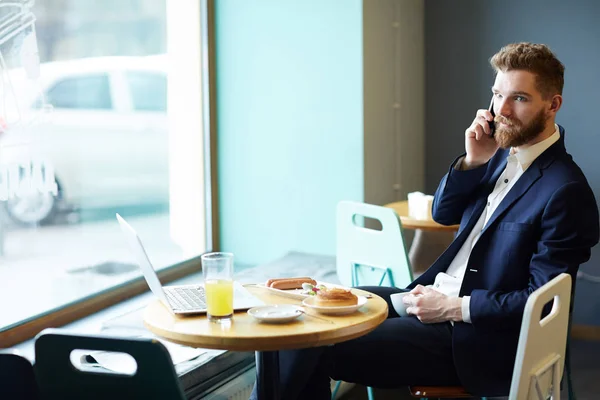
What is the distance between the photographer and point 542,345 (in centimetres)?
169

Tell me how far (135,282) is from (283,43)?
1.22 metres

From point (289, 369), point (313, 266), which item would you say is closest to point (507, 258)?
point (289, 369)

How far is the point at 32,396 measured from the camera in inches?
60.3

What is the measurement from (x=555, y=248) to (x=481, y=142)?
440mm

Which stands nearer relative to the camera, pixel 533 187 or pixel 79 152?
pixel 533 187

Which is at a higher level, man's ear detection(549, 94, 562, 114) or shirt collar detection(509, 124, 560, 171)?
man's ear detection(549, 94, 562, 114)

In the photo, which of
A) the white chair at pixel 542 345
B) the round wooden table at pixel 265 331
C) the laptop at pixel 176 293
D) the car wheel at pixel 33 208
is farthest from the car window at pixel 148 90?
the white chair at pixel 542 345

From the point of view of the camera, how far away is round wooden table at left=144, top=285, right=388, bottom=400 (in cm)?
154

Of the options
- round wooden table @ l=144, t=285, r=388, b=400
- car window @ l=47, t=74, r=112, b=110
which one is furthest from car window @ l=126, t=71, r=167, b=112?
round wooden table @ l=144, t=285, r=388, b=400

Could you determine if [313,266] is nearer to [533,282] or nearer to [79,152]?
[79,152]

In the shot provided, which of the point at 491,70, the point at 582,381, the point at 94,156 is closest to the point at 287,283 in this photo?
the point at 94,156

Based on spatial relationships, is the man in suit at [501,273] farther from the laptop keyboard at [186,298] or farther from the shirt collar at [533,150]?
the laptop keyboard at [186,298]

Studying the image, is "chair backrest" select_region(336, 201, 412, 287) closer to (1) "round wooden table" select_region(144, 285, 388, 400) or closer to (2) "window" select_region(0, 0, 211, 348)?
(1) "round wooden table" select_region(144, 285, 388, 400)

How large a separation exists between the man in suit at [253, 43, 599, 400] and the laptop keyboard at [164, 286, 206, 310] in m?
0.26
